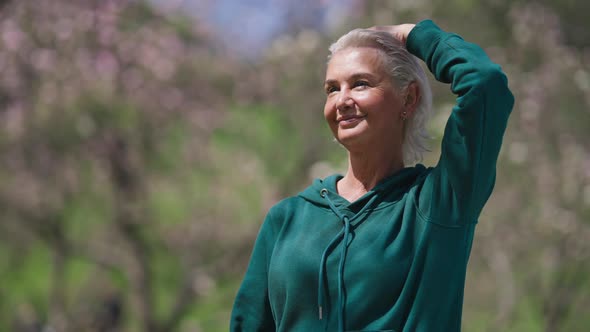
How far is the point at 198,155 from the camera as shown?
28.6 feet

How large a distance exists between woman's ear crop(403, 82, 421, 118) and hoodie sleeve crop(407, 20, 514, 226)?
0.12m

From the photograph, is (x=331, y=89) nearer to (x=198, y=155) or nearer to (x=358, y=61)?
(x=358, y=61)

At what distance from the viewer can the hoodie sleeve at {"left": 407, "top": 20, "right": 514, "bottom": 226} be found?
1.50m

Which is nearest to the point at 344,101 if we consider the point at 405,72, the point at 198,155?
the point at 405,72

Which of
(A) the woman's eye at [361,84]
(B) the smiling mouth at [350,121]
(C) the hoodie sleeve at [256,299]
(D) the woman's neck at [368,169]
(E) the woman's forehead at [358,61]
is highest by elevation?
(E) the woman's forehead at [358,61]

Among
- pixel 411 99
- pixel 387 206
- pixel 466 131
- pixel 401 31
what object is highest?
pixel 401 31

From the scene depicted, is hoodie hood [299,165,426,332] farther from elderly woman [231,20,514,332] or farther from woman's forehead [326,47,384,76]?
A: woman's forehead [326,47,384,76]

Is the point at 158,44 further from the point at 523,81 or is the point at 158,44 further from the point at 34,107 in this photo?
the point at 523,81

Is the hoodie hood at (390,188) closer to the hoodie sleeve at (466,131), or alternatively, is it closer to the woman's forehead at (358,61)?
the hoodie sleeve at (466,131)

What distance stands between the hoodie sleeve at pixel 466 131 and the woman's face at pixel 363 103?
0.13 meters

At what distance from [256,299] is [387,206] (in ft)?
1.25

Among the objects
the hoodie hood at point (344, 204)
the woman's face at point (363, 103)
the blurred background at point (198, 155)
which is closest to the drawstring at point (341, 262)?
the hoodie hood at point (344, 204)

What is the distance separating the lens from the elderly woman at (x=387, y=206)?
1532mm

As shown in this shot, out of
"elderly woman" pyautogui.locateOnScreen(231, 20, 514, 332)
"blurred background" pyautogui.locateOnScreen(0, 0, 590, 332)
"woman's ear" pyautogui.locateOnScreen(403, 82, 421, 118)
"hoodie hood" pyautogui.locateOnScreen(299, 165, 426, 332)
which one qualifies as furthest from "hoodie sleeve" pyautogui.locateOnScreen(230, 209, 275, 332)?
"blurred background" pyautogui.locateOnScreen(0, 0, 590, 332)
